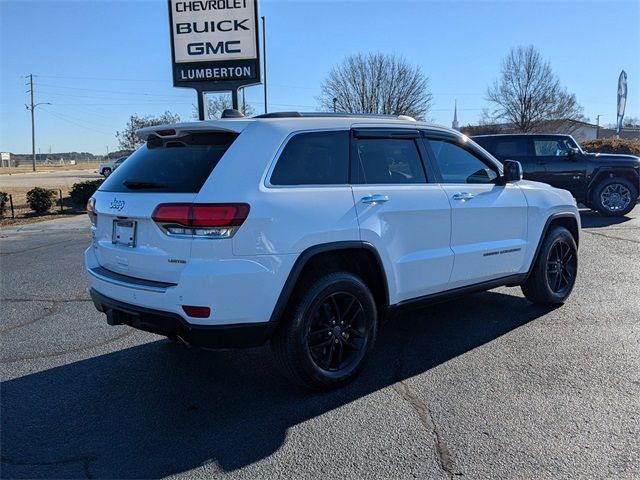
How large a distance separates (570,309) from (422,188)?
2.47 m

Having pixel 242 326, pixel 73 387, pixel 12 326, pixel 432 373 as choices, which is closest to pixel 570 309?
pixel 432 373

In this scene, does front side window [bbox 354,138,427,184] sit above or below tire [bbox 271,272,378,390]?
above

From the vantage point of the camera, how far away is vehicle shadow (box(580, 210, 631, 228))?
463 inches

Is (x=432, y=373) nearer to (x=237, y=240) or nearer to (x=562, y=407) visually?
(x=562, y=407)

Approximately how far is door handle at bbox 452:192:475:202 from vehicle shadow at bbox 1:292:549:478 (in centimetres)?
124

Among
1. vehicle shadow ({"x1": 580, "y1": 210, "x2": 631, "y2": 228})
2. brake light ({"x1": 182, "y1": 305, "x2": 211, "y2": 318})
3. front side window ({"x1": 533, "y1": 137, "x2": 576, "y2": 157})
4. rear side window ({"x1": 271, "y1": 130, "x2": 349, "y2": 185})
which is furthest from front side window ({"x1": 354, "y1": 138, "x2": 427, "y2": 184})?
front side window ({"x1": 533, "y1": 137, "x2": 576, "y2": 157})

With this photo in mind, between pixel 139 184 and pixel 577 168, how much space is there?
38.7 ft

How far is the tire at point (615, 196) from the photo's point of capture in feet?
41.9

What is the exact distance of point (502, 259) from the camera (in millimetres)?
4941

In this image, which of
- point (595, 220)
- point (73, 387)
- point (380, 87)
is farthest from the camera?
point (380, 87)

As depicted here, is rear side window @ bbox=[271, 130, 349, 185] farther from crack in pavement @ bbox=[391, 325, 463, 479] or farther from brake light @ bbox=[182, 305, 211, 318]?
crack in pavement @ bbox=[391, 325, 463, 479]

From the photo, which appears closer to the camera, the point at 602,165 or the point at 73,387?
the point at 73,387

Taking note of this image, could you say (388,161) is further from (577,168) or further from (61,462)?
(577,168)

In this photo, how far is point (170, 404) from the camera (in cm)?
363
